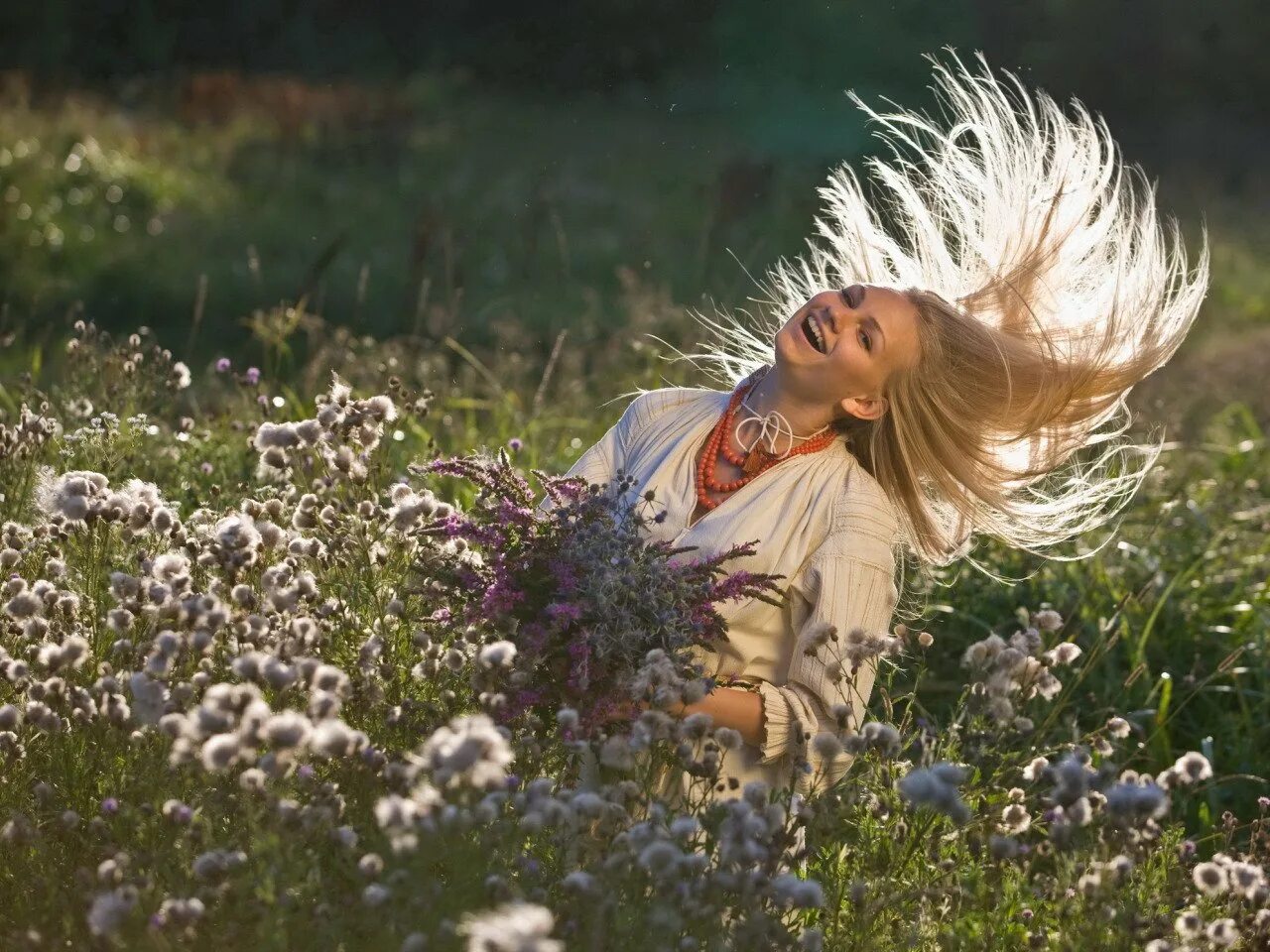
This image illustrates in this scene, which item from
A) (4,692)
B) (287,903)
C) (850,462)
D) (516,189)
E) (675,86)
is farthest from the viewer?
(675,86)

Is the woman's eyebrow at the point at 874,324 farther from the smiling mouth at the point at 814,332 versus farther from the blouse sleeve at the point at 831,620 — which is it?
the blouse sleeve at the point at 831,620

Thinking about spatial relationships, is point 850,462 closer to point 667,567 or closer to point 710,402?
point 710,402

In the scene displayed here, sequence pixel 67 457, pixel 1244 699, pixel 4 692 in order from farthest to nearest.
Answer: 1. pixel 1244 699
2. pixel 67 457
3. pixel 4 692

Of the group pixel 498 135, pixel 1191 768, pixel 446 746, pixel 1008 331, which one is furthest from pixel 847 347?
pixel 498 135

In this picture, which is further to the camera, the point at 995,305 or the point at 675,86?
the point at 675,86

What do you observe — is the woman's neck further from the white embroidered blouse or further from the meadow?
the meadow

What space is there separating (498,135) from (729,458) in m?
15.7

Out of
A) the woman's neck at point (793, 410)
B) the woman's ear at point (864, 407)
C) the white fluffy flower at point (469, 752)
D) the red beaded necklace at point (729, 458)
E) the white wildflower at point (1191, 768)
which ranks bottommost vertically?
the white fluffy flower at point (469, 752)

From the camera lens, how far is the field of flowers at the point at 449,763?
2598 millimetres

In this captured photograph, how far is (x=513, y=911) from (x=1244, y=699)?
427 centimetres

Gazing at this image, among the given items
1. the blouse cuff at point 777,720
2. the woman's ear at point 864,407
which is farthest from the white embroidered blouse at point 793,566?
the woman's ear at point 864,407

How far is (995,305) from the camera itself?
4.39 metres

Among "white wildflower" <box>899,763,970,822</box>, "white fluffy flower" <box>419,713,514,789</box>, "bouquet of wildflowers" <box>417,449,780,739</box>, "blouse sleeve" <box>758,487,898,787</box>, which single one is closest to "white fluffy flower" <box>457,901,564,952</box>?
"white fluffy flower" <box>419,713,514,789</box>

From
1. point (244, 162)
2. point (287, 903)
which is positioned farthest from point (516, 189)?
point (287, 903)
